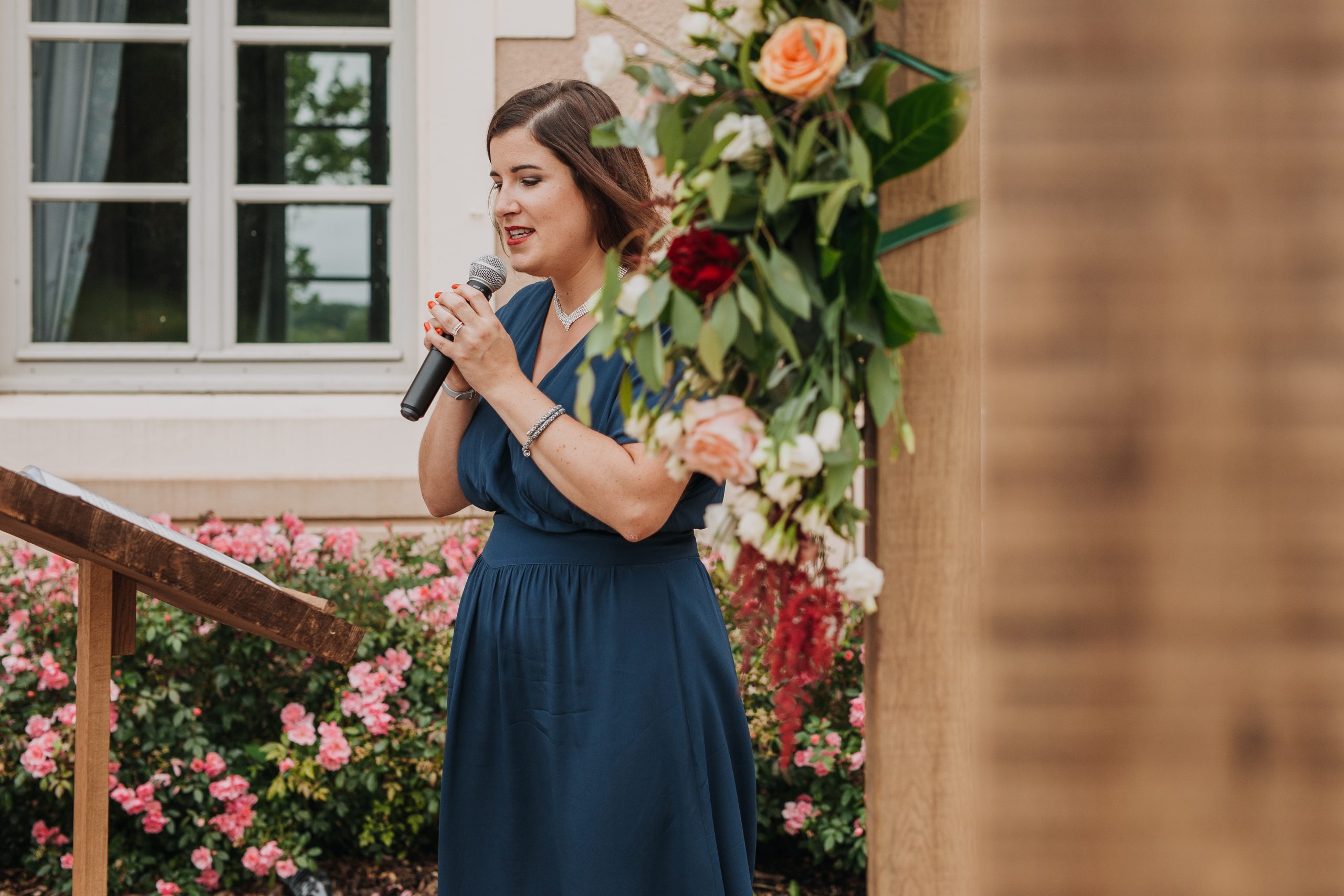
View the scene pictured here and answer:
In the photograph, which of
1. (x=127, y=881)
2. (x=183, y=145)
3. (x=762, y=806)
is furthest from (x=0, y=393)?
(x=762, y=806)

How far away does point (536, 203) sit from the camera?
1.71 meters

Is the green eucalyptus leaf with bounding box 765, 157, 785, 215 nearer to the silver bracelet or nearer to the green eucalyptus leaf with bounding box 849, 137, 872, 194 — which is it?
the green eucalyptus leaf with bounding box 849, 137, 872, 194

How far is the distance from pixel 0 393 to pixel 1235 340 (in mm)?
4195

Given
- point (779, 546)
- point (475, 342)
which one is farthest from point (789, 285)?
point (475, 342)

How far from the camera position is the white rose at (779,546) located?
909mm

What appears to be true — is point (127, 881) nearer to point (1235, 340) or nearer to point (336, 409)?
point (336, 409)

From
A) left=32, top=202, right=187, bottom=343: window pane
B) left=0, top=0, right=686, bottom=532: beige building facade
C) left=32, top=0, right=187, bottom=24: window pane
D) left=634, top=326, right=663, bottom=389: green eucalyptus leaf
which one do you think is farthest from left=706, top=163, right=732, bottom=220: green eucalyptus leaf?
left=32, top=0, right=187, bottom=24: window pane

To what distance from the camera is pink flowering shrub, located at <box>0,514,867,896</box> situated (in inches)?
115

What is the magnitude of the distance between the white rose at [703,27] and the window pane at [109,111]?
354 centimetres

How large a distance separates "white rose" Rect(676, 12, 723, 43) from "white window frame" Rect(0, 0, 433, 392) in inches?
118

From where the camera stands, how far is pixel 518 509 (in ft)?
5.72

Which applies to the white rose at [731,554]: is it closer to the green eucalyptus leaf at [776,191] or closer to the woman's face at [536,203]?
the green eucalyptus leaf at [776,191]

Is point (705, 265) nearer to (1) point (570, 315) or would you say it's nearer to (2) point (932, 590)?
(2) point (932, 590)

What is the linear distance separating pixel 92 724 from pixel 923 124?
157cm
